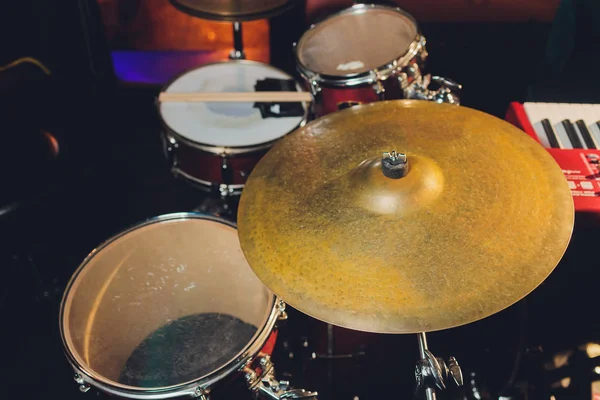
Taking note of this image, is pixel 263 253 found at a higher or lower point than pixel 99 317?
higher

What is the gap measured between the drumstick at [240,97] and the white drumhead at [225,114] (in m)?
0.03

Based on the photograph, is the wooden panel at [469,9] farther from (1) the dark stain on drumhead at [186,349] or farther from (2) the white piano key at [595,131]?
(1) the dark stain on drumhead at [186,349]

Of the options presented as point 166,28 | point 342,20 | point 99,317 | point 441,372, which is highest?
point 342,20

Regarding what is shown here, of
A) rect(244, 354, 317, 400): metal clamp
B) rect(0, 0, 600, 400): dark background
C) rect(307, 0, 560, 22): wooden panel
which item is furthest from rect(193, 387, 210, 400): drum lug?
rect(307, 0, 560, 22): wooden panel

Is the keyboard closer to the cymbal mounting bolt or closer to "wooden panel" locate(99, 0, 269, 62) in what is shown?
the cymbal mounting bolt

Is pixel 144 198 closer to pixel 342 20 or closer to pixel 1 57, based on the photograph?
pixel 1 57

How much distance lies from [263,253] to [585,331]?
126 centimetres

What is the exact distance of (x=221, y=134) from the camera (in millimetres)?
1834

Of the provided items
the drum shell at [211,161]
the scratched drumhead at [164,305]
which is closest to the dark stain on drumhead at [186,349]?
the scratched drumhead at [164,305]

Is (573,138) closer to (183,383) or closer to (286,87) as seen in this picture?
(286,87)

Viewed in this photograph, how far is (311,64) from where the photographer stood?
6.15ft

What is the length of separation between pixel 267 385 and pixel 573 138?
1150 mm

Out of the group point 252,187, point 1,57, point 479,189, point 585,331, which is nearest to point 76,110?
point 1,57

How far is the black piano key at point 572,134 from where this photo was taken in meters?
1.60
